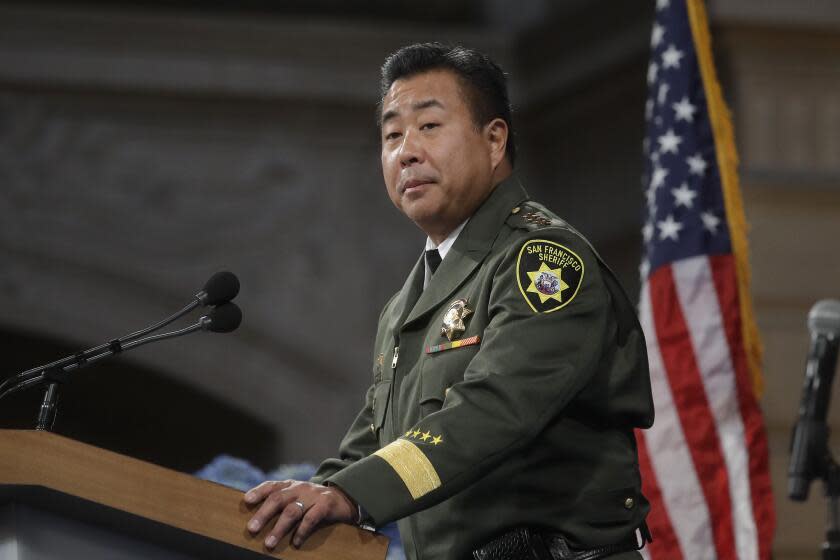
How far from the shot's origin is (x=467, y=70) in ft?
7.88

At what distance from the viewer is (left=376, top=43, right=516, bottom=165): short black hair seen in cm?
240

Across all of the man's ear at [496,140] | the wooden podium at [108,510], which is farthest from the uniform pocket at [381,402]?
the wooden podium at [108,510]

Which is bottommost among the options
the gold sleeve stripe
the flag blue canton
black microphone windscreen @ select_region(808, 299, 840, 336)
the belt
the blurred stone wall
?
the belt

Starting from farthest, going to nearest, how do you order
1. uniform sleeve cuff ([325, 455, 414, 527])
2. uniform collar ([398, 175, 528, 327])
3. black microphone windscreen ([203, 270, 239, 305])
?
uniform collar ([398, 175, 528, 327]) < black microphone windscreen ([203, 270, 239, 305]) < uniform sleeve cuff ([325, 455, 414, 527])

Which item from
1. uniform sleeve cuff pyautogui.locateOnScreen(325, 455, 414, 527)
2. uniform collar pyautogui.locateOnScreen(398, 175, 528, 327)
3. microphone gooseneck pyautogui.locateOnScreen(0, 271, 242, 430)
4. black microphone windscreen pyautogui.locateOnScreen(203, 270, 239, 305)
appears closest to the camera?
uniform sleeve cuff pyautogui.locateOnScreen(325, 455, 414, 527)

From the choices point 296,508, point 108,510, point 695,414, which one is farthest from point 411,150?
point 695,414

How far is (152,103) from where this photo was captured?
265 inches

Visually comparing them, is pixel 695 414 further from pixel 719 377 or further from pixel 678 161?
pixel 678 161

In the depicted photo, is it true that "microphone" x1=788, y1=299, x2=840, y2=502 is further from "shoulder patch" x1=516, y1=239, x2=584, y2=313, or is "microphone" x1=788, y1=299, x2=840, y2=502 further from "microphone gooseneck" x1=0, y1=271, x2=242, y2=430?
"microphone gooseneck" x1=0, y1=271, x2=242, y2=430

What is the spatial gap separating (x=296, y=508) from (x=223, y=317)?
44 cm

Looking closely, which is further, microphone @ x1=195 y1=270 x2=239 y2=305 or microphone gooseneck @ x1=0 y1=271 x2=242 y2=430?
microphone @ x1=195 y1=270 x2=239 y2=305

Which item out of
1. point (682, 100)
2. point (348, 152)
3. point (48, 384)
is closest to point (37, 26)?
point (348, 152)

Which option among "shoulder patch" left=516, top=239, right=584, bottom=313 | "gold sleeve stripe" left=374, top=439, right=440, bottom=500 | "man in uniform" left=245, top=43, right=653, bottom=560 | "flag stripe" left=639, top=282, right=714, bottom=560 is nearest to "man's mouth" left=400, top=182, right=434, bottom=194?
"man in uniform" left=245, top=43, right=653, bottom=560

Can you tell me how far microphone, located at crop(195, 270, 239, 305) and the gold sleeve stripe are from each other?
1.25 ft
